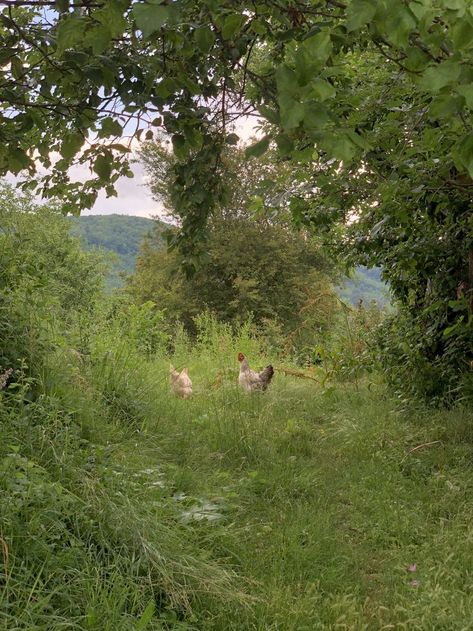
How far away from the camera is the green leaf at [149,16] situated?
1172 mm

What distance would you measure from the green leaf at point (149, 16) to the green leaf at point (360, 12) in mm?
385

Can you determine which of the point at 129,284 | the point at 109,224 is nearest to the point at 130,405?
the point at 129,284

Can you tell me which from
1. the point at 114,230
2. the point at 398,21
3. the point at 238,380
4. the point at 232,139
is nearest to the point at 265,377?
the point at 238,380

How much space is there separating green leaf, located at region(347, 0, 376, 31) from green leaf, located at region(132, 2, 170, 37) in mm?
385

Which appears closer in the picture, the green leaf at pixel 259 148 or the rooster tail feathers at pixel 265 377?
the green leaf at pixel 259 148

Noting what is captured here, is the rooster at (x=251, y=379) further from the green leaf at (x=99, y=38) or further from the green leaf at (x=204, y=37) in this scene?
the green leaf at (x=99, y=38)

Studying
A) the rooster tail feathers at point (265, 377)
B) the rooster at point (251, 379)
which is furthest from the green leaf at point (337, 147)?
the rooster tail feathers at point (265, 377)

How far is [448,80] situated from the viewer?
3.74ft

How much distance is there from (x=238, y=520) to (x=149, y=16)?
262 cm

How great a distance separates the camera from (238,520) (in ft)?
10.2

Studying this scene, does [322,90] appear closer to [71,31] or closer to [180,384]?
[71,31]

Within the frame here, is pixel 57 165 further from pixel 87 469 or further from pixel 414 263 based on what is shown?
pixel 414 263

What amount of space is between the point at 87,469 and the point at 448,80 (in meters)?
2.46

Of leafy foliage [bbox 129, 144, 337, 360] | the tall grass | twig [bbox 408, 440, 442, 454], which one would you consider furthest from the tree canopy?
leafy foliage [bbox 129, 144, 337, 360]
